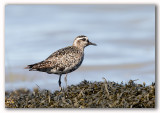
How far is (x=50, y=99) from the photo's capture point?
7715mm

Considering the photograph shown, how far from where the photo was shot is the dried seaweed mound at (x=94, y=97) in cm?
720

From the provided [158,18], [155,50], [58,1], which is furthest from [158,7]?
[58,1]

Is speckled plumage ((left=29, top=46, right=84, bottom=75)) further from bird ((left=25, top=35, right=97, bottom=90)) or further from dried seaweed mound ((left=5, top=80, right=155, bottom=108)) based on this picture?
dried seaweed mound ((left=5, top=80, right=155, bottom=108))

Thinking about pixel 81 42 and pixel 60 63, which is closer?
pixel 60 63

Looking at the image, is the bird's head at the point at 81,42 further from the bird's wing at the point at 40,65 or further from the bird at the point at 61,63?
the bird's wing at the point at 40,65

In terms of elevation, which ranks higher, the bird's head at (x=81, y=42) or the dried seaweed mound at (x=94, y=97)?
the bird's head at (x=81, y=42)

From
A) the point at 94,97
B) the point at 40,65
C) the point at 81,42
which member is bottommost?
the point at 94,97

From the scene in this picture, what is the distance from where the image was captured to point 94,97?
7402 mm

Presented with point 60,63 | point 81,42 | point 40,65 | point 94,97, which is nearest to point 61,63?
point 60,63

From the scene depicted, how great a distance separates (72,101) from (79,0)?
2457mm

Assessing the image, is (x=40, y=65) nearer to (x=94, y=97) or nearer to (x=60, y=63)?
(x=60, y=63)

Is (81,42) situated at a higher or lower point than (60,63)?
higher

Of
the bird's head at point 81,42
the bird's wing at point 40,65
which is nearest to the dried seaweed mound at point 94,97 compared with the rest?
the bird's wing at point 40,65

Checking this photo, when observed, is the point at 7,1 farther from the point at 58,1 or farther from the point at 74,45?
the point at 74,45
